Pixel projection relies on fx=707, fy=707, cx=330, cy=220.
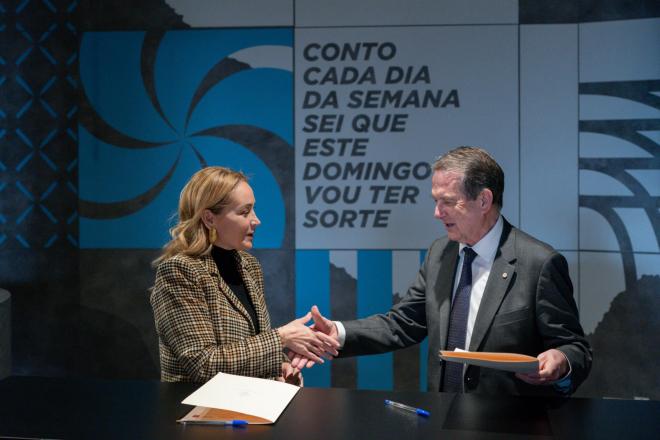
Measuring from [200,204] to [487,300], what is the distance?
4.09ft

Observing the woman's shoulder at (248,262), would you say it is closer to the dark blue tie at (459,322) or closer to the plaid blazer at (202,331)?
the plaid blazer at (202,331)

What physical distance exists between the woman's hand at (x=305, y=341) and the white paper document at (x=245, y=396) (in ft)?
1.90

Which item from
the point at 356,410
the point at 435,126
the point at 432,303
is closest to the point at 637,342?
the point at 435,126

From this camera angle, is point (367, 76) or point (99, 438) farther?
point (367, 76)

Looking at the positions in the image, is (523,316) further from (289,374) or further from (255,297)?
(255,297)

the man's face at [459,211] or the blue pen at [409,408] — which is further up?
the man's face at [459,211]

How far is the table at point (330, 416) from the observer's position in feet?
6.32

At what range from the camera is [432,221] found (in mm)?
4867

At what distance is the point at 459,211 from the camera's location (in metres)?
2.94

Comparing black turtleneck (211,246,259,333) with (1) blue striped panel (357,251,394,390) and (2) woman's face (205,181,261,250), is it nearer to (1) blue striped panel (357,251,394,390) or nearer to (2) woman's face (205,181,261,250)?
(2) woman's face (205,181,261,250)

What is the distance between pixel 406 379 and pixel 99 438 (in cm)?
336

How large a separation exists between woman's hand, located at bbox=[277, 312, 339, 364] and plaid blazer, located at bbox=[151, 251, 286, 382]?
189 mm

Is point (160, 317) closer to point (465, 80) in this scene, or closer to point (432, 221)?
point (432, 221)

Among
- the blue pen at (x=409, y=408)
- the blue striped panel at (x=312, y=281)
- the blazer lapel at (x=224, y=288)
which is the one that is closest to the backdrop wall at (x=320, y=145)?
the blue striped panel at (x=312, y=281)
